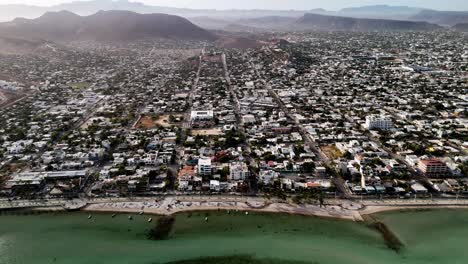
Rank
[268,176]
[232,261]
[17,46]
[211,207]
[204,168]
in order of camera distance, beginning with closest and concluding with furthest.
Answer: [232,261] → [211,207] → [268,176] → [204,168] → [17,46]

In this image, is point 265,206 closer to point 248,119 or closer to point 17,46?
point 248,119

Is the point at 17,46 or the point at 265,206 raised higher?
the point at 17,46

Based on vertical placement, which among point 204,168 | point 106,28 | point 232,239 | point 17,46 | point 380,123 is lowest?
point 232,239

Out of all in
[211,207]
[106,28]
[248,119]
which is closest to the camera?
[211,207]

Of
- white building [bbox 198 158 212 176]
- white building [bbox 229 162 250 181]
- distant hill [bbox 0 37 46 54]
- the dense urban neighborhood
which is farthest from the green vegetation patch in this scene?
distant hill [bbox 0 37 46 54]

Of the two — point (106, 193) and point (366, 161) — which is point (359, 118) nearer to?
point (366, 161)

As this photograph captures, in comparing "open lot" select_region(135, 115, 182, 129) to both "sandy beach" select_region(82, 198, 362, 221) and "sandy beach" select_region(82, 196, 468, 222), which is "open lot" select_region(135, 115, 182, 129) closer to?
"sandy beach" select_region(82, 196, 468, 222)

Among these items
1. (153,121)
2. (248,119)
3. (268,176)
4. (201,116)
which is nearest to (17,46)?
(153,121)
